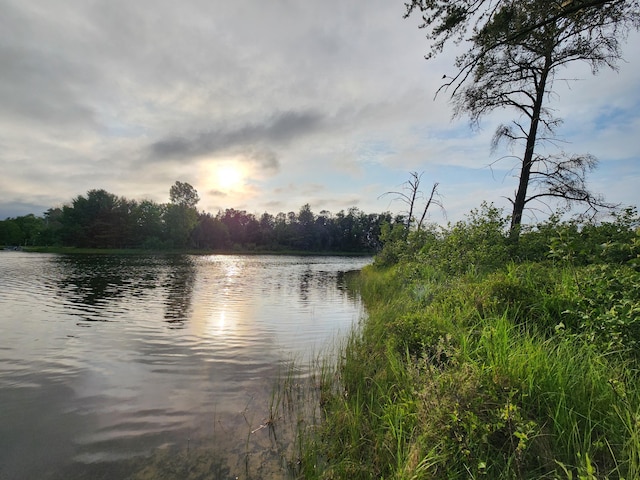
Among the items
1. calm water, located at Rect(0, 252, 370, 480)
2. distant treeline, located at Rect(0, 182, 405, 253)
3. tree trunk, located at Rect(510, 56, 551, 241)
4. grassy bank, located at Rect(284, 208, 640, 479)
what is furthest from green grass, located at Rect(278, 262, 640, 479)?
distant treeline, located at Rect(0, 182, 405, 253)

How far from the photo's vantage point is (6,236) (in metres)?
110

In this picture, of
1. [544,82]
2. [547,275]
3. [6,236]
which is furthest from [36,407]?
[6,236]

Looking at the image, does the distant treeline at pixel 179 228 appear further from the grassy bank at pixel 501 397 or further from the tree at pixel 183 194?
the grassy bank at pixel 501 397

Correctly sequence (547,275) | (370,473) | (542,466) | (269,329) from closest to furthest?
(542,466)
(370,473)
(547,275)
(269,329)

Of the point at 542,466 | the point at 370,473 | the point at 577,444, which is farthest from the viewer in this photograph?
the point at 370,473

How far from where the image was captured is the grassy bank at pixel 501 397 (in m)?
3.22

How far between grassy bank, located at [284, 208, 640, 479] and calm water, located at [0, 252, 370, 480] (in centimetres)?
129

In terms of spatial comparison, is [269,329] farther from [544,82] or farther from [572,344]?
[544,82]

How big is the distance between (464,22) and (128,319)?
14.3m

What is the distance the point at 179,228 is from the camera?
92.7 metres

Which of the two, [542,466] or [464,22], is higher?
[464,22]

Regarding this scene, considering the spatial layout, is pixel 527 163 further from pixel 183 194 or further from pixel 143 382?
pixel 183 194

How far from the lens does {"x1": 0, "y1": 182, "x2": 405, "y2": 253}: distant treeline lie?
88938 millimetres

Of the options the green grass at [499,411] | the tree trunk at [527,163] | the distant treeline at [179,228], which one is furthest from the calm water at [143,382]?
the distant treeline at [179,228]
